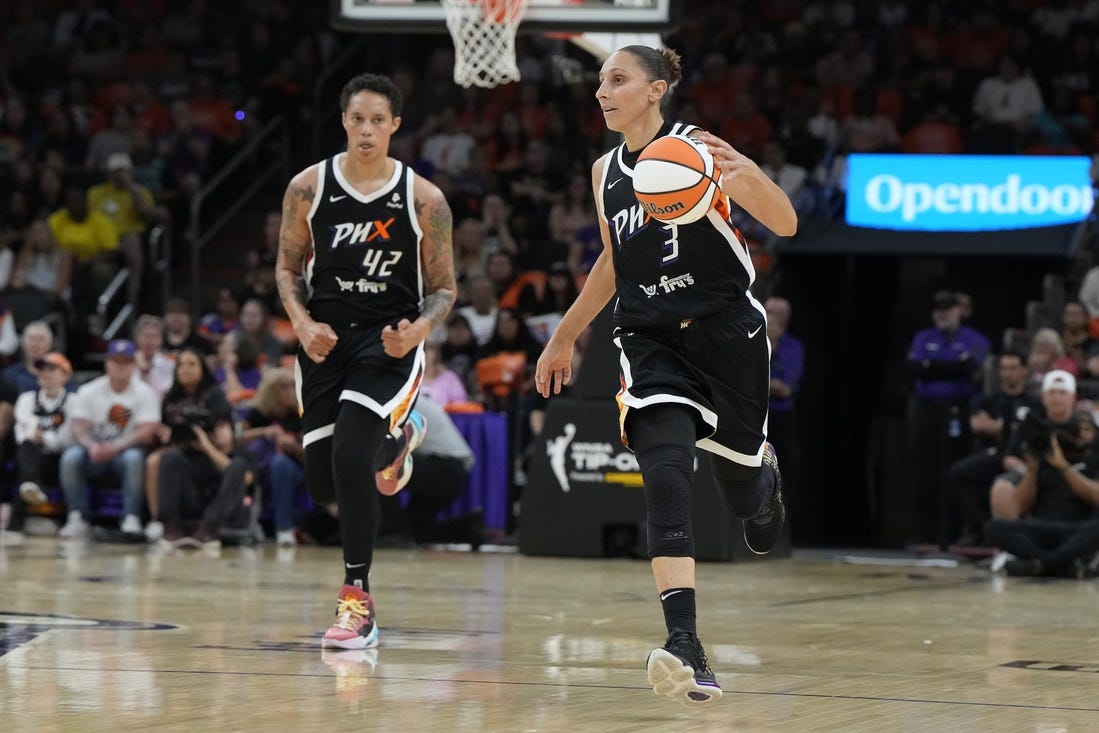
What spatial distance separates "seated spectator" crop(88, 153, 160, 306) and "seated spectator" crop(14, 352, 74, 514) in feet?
12.7

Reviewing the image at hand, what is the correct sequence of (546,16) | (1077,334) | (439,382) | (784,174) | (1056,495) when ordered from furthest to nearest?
(784,174) < (439,382) < (1077,334) < (1056,495) < (546,16)

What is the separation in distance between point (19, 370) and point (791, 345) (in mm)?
6763

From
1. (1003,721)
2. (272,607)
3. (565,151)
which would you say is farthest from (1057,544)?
(565,151)

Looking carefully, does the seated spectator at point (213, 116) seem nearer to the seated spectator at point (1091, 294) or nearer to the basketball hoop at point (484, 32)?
the basketball hoop at point (484, 32)

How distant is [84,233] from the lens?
1869cm

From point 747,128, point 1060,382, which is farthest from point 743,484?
point 747,128

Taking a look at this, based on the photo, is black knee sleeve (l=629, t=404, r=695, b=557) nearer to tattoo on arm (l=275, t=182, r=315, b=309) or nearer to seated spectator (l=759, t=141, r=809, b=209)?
tattoo on arm (l=275, t=182, r=315, b=309)

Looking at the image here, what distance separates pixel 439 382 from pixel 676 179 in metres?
9.36

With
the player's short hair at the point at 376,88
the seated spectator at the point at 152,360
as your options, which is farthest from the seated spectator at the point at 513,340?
the player's short hair at the point at 376,88

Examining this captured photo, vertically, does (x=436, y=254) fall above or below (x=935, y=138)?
below

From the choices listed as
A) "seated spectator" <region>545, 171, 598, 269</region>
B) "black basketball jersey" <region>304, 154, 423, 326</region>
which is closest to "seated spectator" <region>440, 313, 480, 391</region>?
"seated spectator" <region>545, 171, 598, 269</region>

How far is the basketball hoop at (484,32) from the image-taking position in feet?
37.3

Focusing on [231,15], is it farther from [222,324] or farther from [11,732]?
[11,732]

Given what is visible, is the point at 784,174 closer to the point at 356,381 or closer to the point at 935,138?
the point at 935,138
